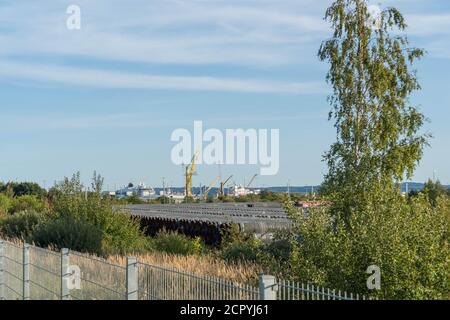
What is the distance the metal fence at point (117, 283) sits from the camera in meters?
8.89

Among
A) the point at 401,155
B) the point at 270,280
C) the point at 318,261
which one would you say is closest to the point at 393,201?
the point at 318,261

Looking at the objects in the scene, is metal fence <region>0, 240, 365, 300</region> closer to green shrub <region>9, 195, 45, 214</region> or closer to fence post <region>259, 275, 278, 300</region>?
fence post <region>259, 275, 278, 300</region>

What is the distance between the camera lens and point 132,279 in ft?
34.1

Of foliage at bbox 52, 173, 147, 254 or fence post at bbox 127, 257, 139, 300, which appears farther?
foliage at bbox 52, 173, 147, 254

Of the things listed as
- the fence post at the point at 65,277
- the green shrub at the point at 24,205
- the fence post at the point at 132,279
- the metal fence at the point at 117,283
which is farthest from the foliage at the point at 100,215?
the green shrub at the point at 24,205

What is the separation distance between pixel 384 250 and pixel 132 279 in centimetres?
515

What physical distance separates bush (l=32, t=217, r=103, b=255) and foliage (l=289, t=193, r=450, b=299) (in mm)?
10237

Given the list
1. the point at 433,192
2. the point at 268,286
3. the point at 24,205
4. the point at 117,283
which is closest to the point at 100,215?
the point at 117,283

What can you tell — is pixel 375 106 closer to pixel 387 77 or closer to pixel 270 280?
pixel 387 77

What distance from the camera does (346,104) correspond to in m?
25.4

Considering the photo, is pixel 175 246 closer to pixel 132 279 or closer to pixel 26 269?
pixel 26 269

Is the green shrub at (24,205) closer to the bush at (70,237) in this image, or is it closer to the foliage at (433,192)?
the foliage at (433,192)

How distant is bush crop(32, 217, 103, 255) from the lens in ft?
80.0

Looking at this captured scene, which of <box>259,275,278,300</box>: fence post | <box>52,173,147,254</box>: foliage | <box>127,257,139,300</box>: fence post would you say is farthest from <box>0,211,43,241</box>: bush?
<box>259,275,278,300</box>: fence post
